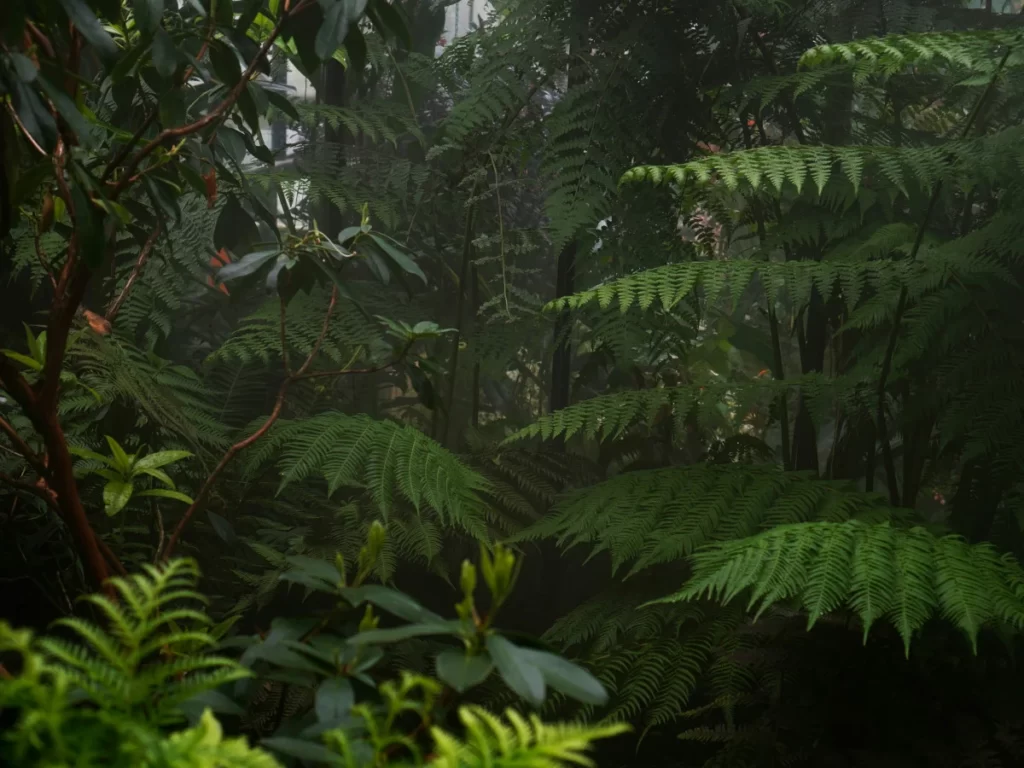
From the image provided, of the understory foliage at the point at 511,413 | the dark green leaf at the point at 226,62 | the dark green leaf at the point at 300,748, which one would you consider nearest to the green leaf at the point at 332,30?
the understory foliage at the point at 511,413

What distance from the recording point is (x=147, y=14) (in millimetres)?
894

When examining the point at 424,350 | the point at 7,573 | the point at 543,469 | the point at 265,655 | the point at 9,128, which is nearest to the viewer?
the point at 265,655

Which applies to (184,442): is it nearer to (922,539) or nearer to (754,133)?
(922,539)

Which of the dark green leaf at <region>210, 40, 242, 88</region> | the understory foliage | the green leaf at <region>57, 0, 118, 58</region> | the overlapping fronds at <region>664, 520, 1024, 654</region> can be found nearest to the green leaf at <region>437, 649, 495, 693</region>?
the understory foliage

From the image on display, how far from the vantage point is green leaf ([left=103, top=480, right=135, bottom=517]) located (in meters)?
0.98

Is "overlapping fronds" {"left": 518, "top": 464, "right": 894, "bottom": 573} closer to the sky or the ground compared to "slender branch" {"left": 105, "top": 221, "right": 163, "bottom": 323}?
closer to the ground

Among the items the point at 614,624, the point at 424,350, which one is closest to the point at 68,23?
the point at 614,624

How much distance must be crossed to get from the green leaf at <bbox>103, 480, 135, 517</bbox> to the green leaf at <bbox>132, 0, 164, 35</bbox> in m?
0.49

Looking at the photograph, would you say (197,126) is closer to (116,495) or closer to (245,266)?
(245,266)

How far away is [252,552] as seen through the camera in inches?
56.2

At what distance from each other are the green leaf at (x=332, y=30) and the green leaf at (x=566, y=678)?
67 centimetres

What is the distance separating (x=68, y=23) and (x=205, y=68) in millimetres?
148

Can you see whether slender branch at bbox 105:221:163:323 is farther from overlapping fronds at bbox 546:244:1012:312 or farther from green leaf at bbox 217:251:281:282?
overlapping fronds at bbox 546:244:1012:312

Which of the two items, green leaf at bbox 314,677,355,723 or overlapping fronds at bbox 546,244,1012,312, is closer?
green leaf at bbox 314,677,355,723
